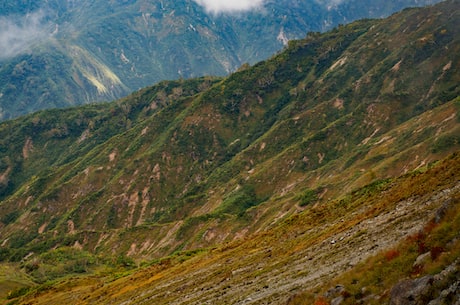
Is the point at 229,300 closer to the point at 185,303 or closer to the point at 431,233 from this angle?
the point at 185,303

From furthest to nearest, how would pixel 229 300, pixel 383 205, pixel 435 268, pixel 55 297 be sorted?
1. pixel 55 297
2. pixel 383 205
3. pixel 229 300
4. pixel 435 268

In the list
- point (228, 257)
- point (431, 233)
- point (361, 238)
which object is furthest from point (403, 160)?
point (431, 233)

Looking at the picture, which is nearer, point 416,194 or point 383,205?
point 416,194

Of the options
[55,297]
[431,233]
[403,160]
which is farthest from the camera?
[403,160]

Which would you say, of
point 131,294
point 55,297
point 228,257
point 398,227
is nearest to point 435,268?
point 398,227

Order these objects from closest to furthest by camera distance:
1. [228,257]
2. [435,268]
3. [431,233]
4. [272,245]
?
[435,268] < [431,233] < [272,245] < [228,257]

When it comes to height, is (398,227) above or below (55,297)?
below

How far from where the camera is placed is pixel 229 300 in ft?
173

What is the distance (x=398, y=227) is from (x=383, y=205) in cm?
1972

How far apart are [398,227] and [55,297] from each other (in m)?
126

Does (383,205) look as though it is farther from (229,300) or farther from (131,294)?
(131,294)

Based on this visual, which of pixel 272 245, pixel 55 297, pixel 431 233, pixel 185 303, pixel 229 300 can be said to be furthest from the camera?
pixel 55 297

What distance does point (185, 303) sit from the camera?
62625mm

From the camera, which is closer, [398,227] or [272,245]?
[398,227]
